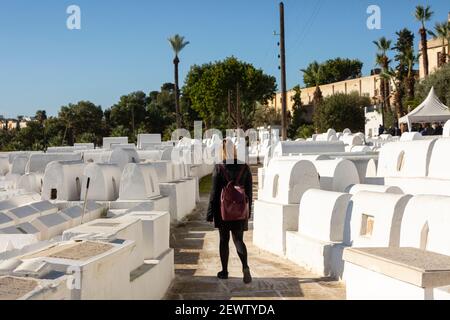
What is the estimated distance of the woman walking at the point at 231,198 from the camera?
6.78 metres

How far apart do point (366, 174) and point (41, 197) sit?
5723 millimetres

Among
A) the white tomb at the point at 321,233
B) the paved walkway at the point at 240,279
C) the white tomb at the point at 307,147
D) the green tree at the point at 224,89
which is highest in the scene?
the green tree at the point at 224,89

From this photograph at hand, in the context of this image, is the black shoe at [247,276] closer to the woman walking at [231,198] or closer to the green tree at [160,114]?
the woman walking at [231,198]

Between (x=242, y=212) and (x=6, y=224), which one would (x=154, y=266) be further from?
(x=6, y=224)

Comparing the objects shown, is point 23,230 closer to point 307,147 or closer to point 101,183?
point 101,183

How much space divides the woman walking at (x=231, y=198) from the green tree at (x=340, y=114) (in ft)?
178

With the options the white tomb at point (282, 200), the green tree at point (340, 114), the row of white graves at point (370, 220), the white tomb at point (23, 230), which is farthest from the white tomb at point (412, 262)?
the green tree at point (340, 114)

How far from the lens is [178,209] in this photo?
1256 centimetres

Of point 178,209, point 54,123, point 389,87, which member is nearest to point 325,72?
point 389,87

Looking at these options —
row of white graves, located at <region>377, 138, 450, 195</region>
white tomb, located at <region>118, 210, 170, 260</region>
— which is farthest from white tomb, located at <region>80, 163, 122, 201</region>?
row of white graves, located at <region>377, 138, 450, 195</region>

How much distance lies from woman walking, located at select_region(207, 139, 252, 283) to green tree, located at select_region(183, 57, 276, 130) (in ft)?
200

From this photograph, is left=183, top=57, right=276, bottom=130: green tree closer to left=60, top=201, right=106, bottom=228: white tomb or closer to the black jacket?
left=60, top=201, right=106, bottom=228: white tomb

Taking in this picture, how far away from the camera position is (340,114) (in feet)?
204

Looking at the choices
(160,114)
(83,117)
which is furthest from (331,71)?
(83,117)
